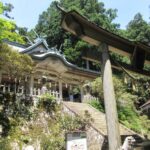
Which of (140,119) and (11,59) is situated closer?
(11,59)

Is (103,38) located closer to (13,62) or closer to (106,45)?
(106,45)

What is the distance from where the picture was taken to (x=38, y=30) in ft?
143

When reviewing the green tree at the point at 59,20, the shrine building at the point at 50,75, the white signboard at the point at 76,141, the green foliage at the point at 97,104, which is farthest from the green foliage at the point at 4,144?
the green tree at the point at 59,20

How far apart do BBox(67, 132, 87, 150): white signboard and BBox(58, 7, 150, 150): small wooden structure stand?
2681 millimetres

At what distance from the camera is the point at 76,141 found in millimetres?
7848

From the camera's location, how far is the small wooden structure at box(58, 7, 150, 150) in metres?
5.13

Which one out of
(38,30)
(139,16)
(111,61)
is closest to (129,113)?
(111,61)

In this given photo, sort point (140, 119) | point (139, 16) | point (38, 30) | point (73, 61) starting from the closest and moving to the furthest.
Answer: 1. point (140, 119)
2. point (73, 61)
3. point (38, 30)
4. point (139, 16)

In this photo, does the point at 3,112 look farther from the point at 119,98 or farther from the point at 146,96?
the point at 146,96

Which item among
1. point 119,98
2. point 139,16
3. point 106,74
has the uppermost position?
point 139,16

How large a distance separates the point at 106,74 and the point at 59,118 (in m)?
11.3

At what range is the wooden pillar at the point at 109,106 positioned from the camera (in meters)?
5.11

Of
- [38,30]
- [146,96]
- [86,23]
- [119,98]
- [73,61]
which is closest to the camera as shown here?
[86,23]

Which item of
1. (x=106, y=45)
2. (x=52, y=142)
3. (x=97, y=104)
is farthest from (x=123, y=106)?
(x=106, y=45)
